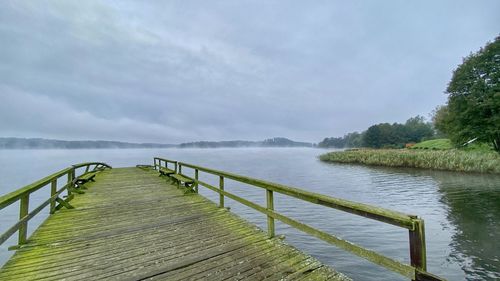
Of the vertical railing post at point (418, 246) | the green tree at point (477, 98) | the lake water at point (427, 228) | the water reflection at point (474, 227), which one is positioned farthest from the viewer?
the green tree at point (477, 98)

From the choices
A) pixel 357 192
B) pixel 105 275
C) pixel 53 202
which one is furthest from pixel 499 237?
pixel 53 202

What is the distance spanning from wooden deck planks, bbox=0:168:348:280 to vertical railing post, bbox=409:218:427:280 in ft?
3.65

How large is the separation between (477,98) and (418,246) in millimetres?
34939

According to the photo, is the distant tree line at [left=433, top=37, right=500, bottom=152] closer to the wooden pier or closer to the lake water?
the lake water

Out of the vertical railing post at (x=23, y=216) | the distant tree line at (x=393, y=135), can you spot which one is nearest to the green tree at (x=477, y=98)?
the vertical railing post at (x=23, y=216)

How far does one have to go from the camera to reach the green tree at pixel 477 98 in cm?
2577

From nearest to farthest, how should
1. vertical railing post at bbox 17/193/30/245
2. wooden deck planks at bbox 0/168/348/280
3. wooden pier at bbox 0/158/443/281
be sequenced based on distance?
wooden pier at bbox 0/158/443/281, wooden deck planks at bbox 0/168/348/280, vertical railing post at bbox 17/193/30/245

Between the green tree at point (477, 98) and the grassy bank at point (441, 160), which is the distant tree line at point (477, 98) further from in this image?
the grassy bank at point (441, 160)

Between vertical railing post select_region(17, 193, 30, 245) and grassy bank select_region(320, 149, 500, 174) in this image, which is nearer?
vertical railing post select_region(17, 193, 30, 245)

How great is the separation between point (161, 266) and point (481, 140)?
3739 cm

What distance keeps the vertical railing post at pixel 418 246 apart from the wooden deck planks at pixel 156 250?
43.8 inches

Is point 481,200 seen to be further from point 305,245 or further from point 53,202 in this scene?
point 53,202

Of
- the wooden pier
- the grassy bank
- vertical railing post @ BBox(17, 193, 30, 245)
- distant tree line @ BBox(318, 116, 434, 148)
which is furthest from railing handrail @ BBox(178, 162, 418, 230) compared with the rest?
distant tree line @ BBox(318, 116, 434, 148)

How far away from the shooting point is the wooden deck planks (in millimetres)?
3172
